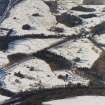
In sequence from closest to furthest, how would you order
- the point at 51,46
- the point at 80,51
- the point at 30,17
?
the point at 80,51 < the point at 51,46 < the point at 30,17

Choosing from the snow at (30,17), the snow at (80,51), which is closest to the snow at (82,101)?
the snow at (80,51)

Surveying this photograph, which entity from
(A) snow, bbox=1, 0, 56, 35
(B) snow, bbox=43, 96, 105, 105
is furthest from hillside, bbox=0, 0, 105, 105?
(B) snow, bbox=43, 96, 105, 105

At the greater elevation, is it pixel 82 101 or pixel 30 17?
pixel 30 17

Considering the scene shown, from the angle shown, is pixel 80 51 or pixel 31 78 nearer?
pixel 31 78

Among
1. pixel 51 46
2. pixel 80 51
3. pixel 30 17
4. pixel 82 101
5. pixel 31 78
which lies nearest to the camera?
pixel 82 101

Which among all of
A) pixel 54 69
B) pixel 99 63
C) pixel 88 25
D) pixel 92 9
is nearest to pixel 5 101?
pixel 54 69

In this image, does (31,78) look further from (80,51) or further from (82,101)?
(80,51)

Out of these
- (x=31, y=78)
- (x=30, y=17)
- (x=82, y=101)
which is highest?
(x=30, y=17)

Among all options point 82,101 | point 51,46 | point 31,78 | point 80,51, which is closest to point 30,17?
point 51,46

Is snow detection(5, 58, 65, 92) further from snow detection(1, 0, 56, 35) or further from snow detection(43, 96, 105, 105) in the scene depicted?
snow detection(1, 0, 56, 35)

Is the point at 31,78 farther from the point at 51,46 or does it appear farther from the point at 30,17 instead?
the point at 30,17

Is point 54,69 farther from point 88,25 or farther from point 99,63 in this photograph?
point 88,25
